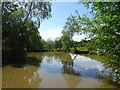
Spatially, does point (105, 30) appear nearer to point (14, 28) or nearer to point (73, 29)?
point (14, 28)

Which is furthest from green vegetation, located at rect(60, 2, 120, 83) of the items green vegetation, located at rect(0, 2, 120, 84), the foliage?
the foliage

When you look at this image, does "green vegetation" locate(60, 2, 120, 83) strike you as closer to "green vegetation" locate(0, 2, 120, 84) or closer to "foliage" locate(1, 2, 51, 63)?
"green vegetation" locate(0, 2, 120, 84)

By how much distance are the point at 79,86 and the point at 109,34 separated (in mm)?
3374

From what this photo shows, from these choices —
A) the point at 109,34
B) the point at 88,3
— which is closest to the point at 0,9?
the point at 88,3

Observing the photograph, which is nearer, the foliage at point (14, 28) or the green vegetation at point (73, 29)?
the green vegetation at point (73, 29)

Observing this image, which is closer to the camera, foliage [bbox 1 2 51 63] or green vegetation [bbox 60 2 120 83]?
green vegetation [bbox 60 2 120 83]

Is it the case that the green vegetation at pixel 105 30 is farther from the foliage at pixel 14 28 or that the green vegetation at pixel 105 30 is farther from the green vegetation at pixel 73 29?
the foliage at pixel 14 28

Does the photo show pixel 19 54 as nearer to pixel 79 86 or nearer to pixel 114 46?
pixel 79 86

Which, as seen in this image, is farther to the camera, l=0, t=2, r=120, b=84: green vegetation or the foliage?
the foliage

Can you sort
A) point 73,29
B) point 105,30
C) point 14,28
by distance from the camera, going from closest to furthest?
point 105,30
point 14,28
point 73,29

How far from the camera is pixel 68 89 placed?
38.5 ft

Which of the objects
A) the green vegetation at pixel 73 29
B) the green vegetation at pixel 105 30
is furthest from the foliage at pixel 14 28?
the green vegetation at pixel 105 30

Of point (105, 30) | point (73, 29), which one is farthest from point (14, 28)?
point (105, 30)

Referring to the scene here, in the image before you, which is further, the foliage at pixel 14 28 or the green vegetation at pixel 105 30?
the foliage at pixel 14 28
